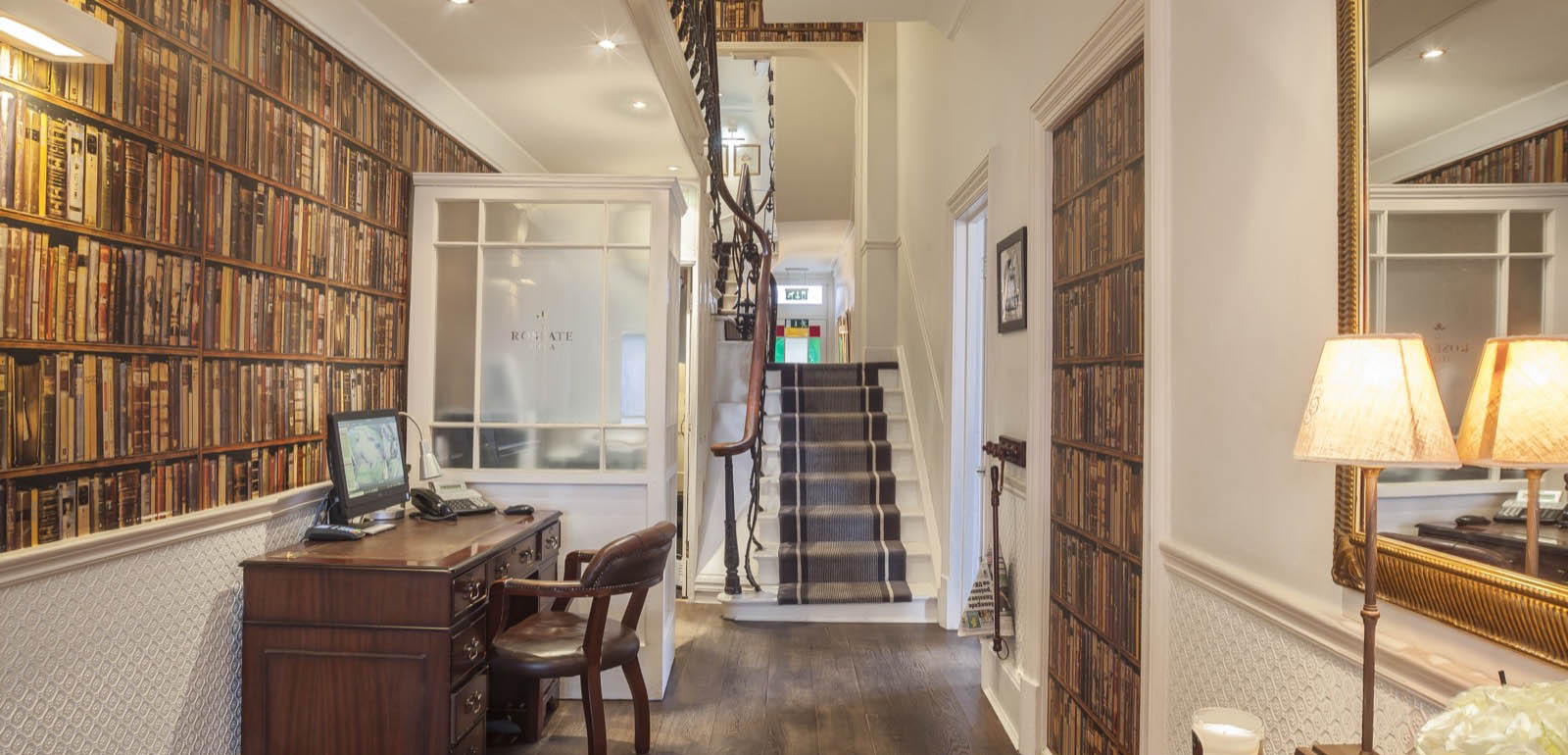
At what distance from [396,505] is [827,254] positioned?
35.0ft

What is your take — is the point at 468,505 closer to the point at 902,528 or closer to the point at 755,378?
the point at 755,378

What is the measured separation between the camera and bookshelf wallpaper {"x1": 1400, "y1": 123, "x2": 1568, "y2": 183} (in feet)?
2.99

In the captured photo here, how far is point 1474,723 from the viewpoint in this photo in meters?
0.71

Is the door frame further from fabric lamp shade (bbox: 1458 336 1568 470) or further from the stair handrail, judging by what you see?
fabric lamp shade (bbox: 1458 336 1568 470)

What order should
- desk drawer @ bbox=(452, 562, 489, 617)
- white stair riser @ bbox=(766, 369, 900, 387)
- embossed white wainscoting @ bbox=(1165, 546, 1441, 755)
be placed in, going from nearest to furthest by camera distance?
1. embossed white wainscoting @ bbox=(1165, 546, 1441, 755)
2. desk drawer @ bbox=(452, 562, 489, 617)
3. white stair riser @ bbox=(766, 369, 900, 387)

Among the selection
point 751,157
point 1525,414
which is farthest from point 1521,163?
point 751,157

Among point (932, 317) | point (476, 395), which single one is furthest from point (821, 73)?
point (476, 395)

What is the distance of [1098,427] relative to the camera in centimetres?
237

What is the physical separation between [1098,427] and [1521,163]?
1474 mm

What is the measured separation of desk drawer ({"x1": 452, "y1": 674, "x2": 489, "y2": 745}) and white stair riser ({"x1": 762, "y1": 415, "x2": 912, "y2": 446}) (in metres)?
3.18

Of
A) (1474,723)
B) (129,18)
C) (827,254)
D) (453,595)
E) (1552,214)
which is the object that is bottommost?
(453,595)

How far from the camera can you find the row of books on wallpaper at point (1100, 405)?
6.98 feet

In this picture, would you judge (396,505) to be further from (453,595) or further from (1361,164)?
(1361,164)

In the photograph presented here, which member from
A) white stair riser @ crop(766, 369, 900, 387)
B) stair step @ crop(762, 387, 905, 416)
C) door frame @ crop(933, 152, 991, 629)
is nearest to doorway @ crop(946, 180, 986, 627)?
door frame @ crop(933, 152, 991, 629)
